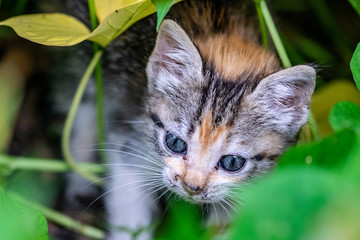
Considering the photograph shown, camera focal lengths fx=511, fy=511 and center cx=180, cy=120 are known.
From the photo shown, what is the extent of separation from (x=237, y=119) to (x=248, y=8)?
83 centimetres

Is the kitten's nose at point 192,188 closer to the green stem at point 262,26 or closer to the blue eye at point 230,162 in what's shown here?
the blue eye at point 230,162

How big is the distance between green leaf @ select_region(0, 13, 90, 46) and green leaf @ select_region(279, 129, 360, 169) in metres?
0.95

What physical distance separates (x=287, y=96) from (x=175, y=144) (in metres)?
0.48

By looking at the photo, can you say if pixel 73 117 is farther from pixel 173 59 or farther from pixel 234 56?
pixel 234 56

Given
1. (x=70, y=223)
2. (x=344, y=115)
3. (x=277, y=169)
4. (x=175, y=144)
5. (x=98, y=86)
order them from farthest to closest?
(x=70, y=223) → (x=98, y=86) → (x=175, y=144) → (x=344, y=115) → (x=277, y=169)

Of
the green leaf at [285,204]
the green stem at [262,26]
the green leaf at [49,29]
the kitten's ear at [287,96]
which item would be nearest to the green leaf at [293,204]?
the green leaf at [285,204]

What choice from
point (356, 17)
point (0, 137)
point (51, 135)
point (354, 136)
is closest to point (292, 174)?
point (354, 136)

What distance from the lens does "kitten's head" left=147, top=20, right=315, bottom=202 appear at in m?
1.96

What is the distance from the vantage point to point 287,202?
3.50 feet

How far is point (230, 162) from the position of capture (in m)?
1.99

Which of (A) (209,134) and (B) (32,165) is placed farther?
(B) (32,165)

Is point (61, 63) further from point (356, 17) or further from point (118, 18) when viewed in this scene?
point (356, 17)

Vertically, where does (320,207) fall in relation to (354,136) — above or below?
above

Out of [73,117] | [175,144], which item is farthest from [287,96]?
[73,117]
